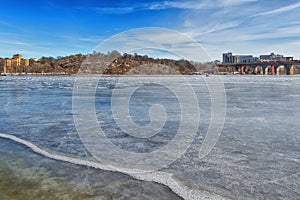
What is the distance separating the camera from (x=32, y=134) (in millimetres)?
4246

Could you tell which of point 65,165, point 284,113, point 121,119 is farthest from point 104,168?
point 284,113

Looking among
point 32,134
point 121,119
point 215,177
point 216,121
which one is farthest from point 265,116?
point 32,134

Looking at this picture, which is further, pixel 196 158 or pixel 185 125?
pixel 185 125

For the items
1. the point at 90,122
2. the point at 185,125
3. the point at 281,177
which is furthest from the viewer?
the point at 90,122

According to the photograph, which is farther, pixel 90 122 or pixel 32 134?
pixel 90 122

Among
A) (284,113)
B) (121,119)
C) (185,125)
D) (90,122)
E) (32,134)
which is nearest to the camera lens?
(32,134)

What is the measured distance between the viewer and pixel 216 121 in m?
5.31

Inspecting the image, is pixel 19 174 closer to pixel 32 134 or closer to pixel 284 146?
pixel 32 134

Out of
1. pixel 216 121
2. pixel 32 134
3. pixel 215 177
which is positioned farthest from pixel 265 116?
pixel 32 134

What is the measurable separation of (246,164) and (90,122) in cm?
340

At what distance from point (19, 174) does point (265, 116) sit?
5260mm

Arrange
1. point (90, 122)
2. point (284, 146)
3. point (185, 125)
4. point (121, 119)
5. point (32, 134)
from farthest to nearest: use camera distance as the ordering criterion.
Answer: point (121, 119) → point (90, 122) → point (185, 125) → point (32, 134) → point (284, 146)

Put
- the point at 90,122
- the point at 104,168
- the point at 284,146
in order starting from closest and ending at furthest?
the point at 104,168, the point at 284,146, the point at 90,122

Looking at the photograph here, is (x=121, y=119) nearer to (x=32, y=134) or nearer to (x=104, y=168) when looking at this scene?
(x=32, y=134)
